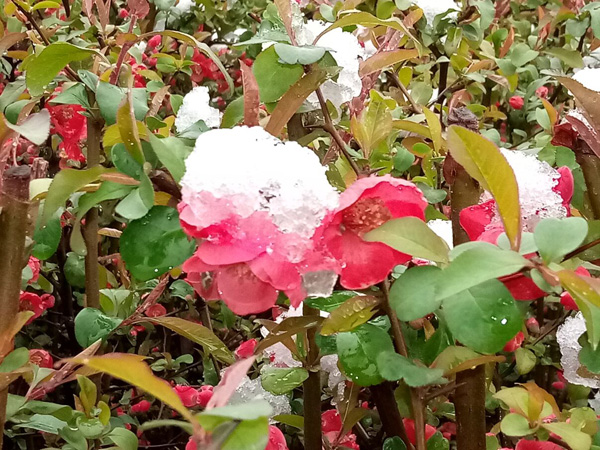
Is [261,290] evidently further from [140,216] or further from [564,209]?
[564,209]

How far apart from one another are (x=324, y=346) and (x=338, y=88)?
0.23 meters

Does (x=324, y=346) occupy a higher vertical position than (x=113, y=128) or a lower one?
lower

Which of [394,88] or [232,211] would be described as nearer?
[232,211]

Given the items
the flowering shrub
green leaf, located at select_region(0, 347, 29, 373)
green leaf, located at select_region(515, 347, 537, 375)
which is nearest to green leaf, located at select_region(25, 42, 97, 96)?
the flowering shrub

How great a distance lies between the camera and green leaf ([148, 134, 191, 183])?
46cm

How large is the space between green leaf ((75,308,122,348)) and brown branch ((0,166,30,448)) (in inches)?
9.3

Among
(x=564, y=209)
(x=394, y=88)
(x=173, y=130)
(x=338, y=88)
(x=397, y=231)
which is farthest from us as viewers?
(x=394, y=88)

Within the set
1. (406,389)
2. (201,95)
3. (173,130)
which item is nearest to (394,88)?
(173,130)

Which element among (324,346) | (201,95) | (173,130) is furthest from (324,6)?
(324,346)

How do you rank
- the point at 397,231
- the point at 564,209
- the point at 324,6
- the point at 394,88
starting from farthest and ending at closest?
the point at 394,88 < the point at 324,6 < the point at 564,209 < the point at 397,231

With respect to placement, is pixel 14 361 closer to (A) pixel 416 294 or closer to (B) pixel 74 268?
(A) pixel 416 294

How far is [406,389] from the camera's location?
620mm

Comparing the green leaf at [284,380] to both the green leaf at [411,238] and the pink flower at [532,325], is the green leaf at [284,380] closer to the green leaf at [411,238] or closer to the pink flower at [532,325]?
the green leaf at [411,238]

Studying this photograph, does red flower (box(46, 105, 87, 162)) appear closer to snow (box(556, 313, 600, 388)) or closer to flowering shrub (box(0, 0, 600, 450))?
flowering shrub (box(0, 0, 600, 450))
